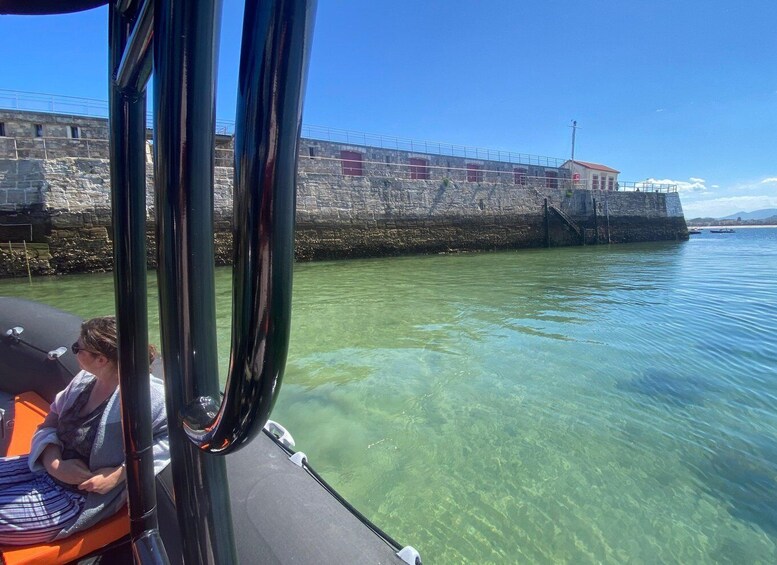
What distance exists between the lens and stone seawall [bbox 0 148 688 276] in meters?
10.9

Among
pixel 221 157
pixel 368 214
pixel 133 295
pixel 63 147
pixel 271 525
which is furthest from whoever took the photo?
pixel 368 214

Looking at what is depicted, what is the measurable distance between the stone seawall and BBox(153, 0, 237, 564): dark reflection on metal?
223 centimetres

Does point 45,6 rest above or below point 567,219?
below

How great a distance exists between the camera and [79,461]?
5.35 ft

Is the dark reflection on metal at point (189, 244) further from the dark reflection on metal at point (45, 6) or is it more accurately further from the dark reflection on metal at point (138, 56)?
the dark reflection on metal at point (45, 6)

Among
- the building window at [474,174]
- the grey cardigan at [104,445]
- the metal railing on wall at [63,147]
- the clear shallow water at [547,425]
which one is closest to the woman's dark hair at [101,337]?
the grey cardigan at [104,445]

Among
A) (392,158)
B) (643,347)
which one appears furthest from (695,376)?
(392,158)

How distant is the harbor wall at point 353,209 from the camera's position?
10.9 metres

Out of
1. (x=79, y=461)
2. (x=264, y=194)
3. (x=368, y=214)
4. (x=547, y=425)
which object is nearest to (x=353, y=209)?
(x=368, y=214)

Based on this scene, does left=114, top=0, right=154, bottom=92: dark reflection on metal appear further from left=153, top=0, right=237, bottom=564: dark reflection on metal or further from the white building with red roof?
the white building with red roof

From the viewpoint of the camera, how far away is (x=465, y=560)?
7.06ft

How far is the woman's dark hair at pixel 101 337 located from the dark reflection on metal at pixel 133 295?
3.25 ft

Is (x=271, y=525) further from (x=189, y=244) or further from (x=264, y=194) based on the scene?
(x=264, y=194)

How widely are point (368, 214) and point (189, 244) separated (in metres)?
16.2
